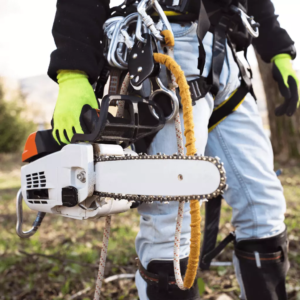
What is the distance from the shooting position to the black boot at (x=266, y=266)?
132 centimetres

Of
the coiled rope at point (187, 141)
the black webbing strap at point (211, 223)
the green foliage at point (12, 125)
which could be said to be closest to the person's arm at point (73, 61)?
the coiled rope at point (187, 141)

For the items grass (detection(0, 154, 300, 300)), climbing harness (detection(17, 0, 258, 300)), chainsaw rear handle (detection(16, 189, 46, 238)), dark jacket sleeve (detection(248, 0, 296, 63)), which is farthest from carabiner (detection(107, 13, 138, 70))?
grass (detection(0, 154, 300, 300))

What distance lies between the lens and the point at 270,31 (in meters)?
1.59

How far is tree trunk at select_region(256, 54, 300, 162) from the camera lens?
5.77 metres

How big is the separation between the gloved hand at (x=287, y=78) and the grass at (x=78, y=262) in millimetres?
1024

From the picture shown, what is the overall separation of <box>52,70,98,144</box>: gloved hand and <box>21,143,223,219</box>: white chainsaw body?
84mm

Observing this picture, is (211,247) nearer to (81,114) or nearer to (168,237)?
(168,237)

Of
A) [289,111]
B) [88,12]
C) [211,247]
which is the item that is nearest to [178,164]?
[88,12]

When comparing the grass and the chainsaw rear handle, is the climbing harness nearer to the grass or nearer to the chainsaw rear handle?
the chainsaw rear handle

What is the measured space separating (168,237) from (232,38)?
32.3 inches

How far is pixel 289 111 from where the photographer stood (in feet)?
5.43

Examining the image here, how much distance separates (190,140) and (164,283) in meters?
0.51

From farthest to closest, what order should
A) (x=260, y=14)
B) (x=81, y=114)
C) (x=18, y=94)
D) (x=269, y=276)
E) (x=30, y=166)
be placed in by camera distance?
(x=18, y=94) → (x=260, y=14) → (x=269, y=276) → (x=30, y=166) → (x=81, y=114)

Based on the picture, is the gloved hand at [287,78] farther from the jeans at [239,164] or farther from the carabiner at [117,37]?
the carabiner at [117,37]
